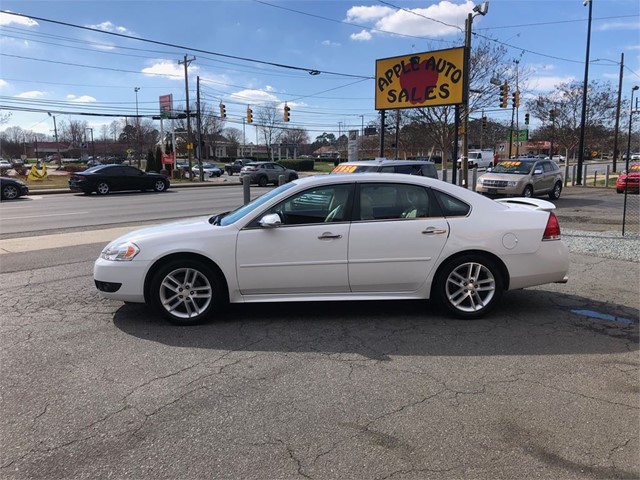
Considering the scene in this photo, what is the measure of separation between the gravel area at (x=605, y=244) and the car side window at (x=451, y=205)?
4.59 m

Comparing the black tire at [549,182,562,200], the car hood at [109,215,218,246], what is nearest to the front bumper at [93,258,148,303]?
the car hood at [109,215,218,246]

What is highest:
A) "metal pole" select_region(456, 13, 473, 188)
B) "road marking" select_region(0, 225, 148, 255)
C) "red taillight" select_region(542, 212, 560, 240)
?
"metal pole" select_region(456, 13, 473, 188)

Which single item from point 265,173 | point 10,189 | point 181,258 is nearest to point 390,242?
point 181,258

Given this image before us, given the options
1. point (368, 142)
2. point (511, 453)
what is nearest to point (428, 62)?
point (511, 453)

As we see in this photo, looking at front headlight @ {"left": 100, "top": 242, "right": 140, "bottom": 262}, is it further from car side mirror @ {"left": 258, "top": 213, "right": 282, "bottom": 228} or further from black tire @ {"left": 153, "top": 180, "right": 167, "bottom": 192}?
black tire @ {"left": 153, "top": 180, "right": 167, "bottom": 192}

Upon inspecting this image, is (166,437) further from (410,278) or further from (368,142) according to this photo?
(368,142)

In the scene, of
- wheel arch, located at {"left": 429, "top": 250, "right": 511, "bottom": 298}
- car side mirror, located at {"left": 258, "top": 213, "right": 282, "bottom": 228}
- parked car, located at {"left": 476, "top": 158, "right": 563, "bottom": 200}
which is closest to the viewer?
car side mirror, located at {"left": 258, "top": 213, "right": 282, "bottom": 228}

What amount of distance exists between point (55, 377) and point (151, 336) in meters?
0.95

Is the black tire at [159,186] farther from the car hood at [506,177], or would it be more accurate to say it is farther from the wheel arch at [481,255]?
the wheel arch at [481,255]

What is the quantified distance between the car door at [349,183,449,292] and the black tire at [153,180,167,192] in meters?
23.5

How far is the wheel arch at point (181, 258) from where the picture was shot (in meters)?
4.71

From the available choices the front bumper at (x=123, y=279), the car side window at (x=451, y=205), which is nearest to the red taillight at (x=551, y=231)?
the car side window at (x=451, y=205)

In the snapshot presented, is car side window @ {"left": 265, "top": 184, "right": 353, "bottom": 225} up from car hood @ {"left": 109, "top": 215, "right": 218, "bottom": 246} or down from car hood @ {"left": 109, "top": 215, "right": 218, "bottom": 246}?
up

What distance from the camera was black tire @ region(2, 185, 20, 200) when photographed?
20875mm
